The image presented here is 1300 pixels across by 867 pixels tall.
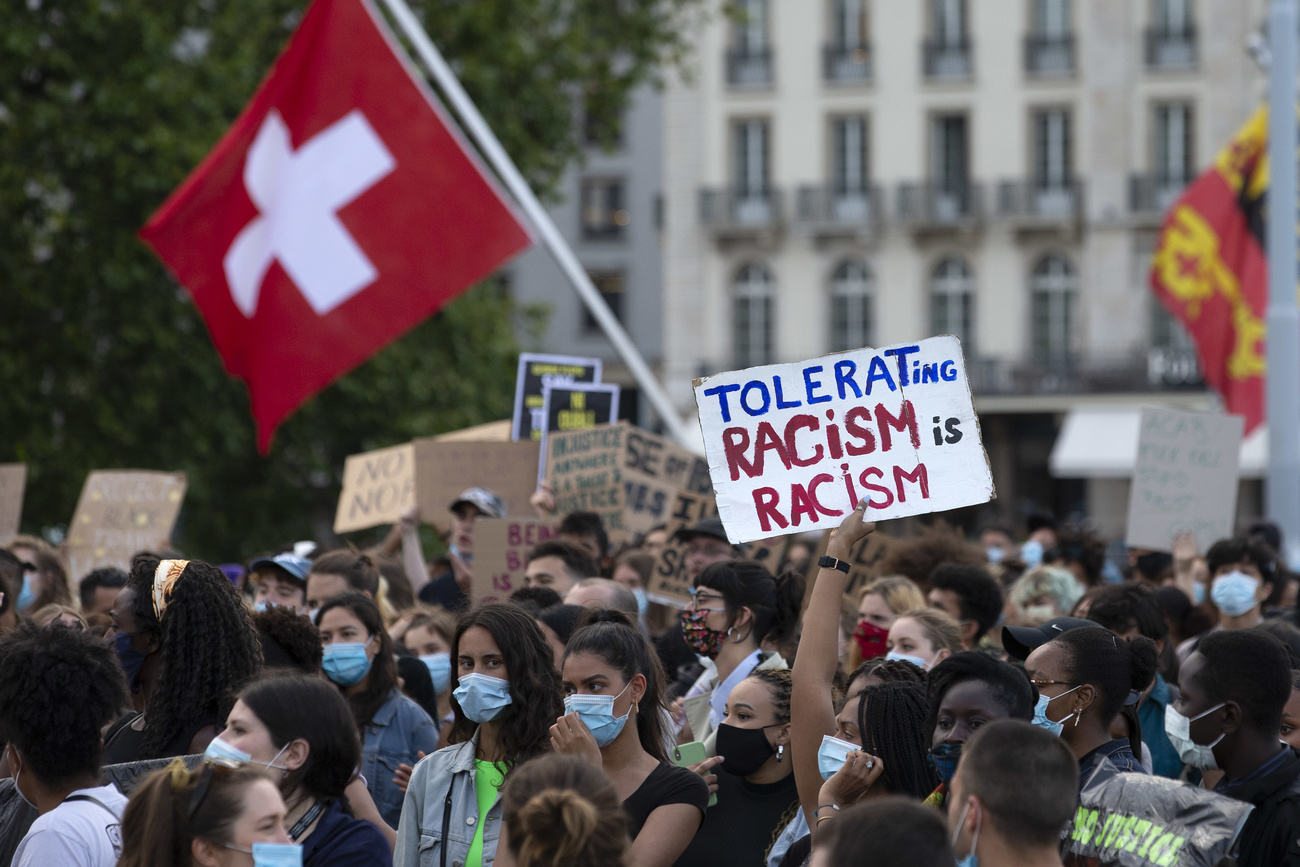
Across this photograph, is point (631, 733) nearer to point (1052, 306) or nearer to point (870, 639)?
point (870, 639)

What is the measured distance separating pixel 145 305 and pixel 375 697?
10.8m

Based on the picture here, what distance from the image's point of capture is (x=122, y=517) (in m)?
9.76

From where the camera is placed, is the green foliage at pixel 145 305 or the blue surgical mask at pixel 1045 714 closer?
the blue surgical mask at pixel 1045 714

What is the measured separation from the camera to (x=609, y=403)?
9828mm

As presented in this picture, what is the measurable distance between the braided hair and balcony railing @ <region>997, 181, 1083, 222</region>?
117 ft

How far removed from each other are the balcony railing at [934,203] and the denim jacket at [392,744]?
34.4m

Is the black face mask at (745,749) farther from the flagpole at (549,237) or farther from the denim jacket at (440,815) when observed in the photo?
the flagpole at (549,237)

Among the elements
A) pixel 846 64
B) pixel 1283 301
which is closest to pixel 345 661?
pixel 1283 301

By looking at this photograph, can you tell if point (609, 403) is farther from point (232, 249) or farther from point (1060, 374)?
point (1060, 374)

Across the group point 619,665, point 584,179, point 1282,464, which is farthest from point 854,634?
point 584,179

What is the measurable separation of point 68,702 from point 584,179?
1706 inches

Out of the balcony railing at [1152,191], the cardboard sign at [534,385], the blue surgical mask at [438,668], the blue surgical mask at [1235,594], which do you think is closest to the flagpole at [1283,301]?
the blue surgical mask at [1235,594]

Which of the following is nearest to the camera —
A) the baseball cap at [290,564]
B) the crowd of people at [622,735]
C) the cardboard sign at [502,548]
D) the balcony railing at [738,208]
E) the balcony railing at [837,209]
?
the crowd of people at [622,735]

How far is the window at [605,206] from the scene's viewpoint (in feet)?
152
